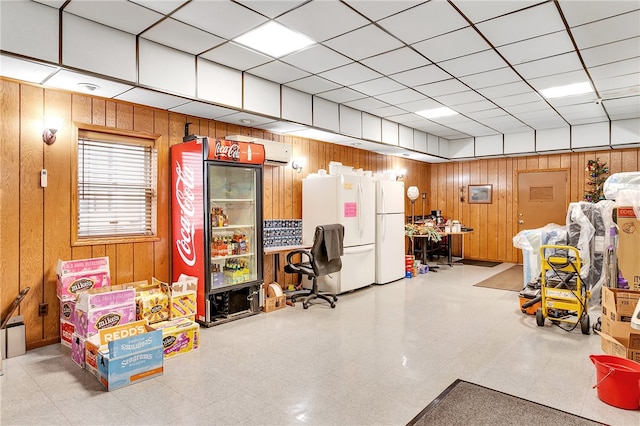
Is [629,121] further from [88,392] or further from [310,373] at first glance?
[88,392]

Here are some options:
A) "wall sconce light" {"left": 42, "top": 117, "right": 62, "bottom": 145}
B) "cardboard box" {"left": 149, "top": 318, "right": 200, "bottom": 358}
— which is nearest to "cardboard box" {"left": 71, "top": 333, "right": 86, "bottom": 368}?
"cardboard box" {"left": 149, "top": 318, "right": 200, "bottom": 358}

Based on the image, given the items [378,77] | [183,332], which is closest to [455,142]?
[378,77]

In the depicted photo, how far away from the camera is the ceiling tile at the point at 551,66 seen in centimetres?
411

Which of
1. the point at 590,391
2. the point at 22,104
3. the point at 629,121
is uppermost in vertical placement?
the point at 629,121

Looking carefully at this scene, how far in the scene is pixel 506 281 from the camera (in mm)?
6832

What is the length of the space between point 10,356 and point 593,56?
630 centimetres

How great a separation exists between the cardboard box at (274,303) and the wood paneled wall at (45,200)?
128 cm

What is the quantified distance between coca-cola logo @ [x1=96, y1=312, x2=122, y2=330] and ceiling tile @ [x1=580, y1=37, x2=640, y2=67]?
17.0 ft

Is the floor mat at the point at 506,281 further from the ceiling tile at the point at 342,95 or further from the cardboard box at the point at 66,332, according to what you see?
the cardboard box at the point at 66,332

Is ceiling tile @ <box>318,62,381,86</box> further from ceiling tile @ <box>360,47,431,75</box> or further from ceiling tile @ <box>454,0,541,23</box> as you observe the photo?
ceiling tile @ <box>454,0,541,23</box>

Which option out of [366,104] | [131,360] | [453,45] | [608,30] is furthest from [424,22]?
[131,360]

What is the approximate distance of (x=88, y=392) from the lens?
2793mm

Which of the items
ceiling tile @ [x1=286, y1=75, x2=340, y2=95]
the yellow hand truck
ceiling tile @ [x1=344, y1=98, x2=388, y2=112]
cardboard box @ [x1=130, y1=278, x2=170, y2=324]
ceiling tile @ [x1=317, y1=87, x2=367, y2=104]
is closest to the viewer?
cardboard box @ [x1=130, y1=278, x2=170, y2=324]

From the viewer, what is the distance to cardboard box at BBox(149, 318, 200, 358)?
343 cm
